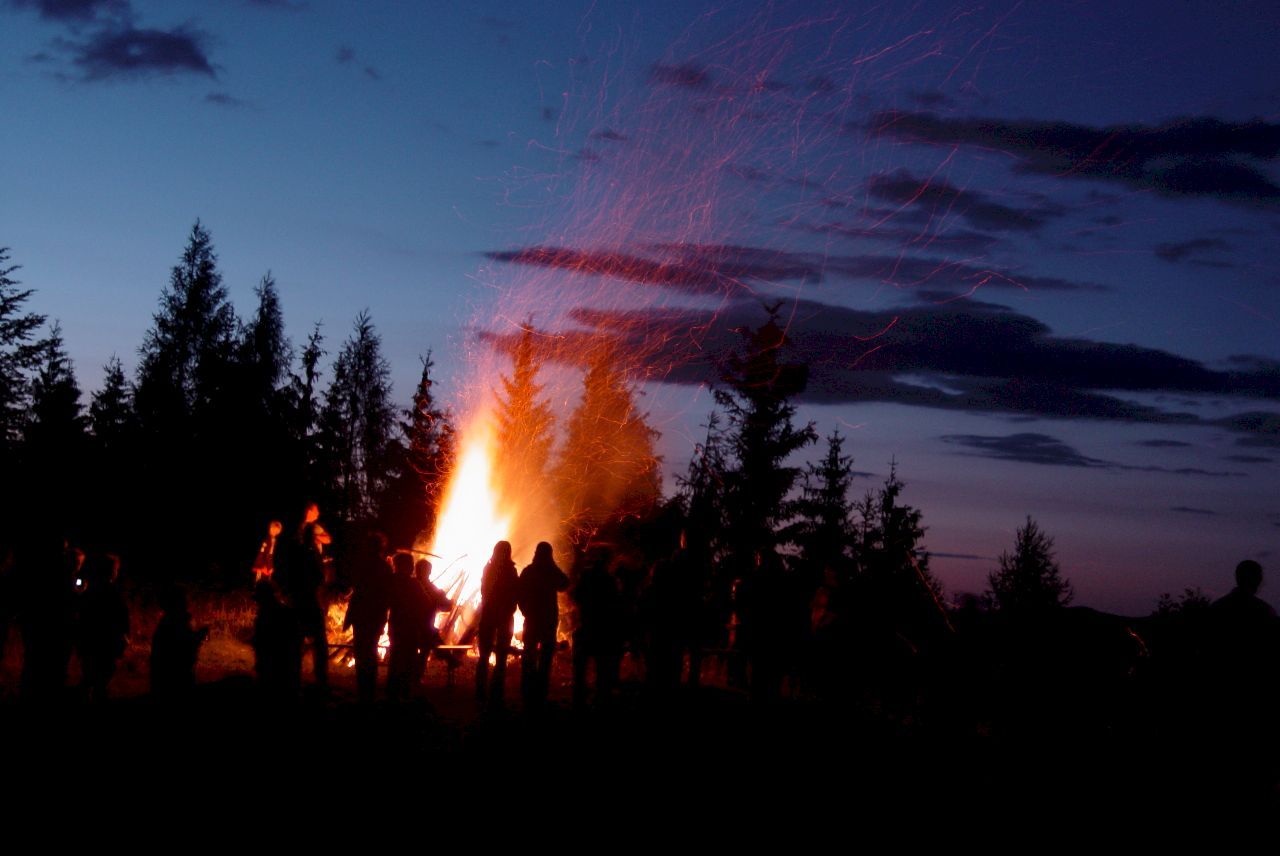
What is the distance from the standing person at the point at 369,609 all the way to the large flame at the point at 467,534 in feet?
17.9

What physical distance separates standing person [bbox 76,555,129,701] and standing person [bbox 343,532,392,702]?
2.12 meters

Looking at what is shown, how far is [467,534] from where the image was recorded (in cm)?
1947

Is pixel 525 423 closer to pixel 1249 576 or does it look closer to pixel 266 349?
pixel 266 349

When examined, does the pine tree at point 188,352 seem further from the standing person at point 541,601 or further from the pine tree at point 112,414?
the standing person at point 541,601

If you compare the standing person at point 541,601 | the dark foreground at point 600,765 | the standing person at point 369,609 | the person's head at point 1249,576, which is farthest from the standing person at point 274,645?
the person's head at point 1249,576

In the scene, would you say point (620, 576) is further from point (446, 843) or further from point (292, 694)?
point (446, 843)

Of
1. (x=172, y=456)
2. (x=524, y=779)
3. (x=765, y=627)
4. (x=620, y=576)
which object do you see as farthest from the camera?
(x=172, y=456)

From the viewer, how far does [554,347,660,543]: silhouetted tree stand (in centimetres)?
3691

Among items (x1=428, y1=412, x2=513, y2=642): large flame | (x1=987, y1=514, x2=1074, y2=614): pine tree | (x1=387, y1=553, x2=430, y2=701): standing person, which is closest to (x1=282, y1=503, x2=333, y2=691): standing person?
(x1=387, y1=553, x2=430, y2=701): standing person

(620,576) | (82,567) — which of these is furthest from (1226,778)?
(82,567)

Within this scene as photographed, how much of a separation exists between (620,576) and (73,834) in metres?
8.09

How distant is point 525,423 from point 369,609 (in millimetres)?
29109

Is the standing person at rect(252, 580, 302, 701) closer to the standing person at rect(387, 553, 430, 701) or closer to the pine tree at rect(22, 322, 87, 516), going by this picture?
the standing person at rect(387, 553, 430, 701)

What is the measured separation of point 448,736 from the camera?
9.37m
